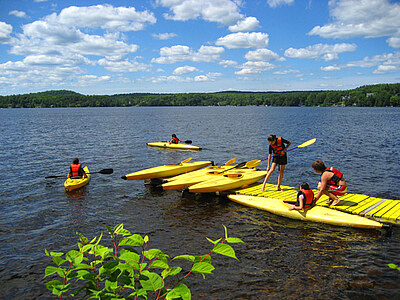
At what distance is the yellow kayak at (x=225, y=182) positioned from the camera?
13680mm

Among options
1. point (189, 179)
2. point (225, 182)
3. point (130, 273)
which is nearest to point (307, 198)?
point (225, 182)

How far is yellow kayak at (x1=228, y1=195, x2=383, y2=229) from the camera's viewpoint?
33.5 feet

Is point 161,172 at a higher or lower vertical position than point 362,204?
higher

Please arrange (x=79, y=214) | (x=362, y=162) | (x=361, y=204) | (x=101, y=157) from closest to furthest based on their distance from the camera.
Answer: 1. (x=361, y=204)
2. (x=79, y=214)
3. (x=362, y=162)
4. (x=101, y=157)

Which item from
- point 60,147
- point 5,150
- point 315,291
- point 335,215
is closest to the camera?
point 315,291

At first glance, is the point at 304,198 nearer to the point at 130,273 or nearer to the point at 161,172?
the point at 161,172

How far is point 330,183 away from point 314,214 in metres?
1.37

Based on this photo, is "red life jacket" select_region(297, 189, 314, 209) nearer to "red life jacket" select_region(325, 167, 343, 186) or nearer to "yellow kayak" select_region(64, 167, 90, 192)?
"red life jacket" select_region(325, 167, 343, 186)

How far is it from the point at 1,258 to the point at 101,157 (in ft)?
57.0

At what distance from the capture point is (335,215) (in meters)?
10.7

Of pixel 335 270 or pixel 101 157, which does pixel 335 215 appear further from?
pixel 101 157

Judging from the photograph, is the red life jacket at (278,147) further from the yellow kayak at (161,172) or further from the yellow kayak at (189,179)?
the yellow kayak at (161,172)

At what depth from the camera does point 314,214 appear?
1099 cm

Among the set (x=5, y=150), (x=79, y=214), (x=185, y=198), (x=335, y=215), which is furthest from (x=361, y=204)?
(x=5, y=150)
